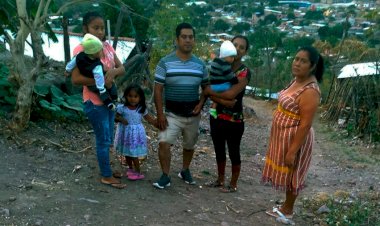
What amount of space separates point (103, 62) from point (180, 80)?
2.20ft

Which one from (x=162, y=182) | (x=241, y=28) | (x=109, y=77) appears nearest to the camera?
(x=109, y=77)

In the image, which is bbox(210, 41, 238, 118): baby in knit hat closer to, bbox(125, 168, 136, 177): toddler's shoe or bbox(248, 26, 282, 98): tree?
bbox(125, 168, 136, 177): toddler's shoe

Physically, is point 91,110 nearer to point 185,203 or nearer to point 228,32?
point 185,203

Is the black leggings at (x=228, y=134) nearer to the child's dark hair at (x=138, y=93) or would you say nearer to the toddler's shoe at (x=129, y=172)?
the child's dark hair at (x=138, y=93)

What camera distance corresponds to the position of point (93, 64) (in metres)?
3.62

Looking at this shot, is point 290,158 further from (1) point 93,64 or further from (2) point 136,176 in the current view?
(1) point 93,64

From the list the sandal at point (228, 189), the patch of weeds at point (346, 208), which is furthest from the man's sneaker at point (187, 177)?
the patch of weeds at point (346, 208)

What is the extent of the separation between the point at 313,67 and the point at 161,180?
1.70 meters

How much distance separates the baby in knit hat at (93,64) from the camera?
138 inches

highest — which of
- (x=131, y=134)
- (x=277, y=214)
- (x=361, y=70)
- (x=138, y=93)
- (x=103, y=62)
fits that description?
(x=103, y=62)

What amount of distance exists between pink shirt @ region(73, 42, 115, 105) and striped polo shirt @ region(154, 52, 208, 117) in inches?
15.9

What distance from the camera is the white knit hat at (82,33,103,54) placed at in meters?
3.50

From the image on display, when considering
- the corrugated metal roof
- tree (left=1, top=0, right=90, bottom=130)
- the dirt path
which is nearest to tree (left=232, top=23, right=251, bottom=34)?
the corrugated metal roof

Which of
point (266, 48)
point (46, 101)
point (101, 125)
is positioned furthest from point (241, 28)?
point (101, 125)
